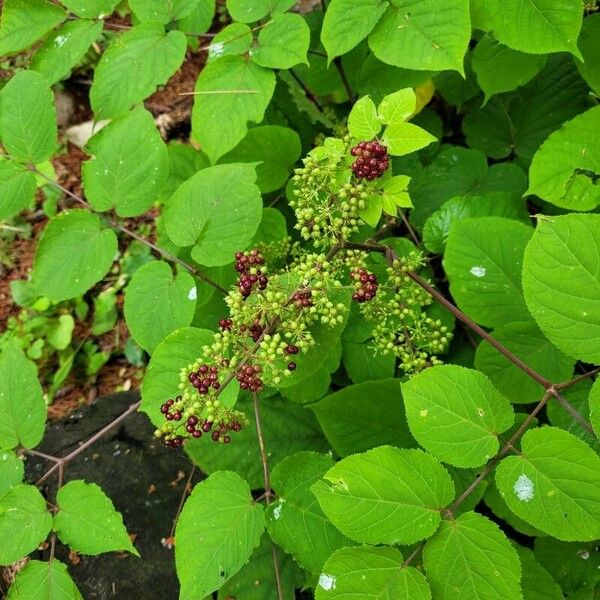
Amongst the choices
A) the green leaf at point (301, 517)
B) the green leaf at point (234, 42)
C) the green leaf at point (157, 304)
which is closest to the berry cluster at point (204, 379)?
the green leaf at point (157, 304)

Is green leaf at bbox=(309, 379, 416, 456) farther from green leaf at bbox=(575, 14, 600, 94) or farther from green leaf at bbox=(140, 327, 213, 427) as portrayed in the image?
green leaf at bbox=(575, 14, 600, 94)

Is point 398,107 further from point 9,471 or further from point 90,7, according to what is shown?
point 9,471

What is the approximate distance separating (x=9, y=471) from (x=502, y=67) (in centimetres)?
254

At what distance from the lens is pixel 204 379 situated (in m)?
1.61

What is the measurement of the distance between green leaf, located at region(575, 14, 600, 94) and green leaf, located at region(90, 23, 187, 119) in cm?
159

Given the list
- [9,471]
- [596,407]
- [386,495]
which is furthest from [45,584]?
[596,407]

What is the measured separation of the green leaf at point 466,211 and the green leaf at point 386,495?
1228mm

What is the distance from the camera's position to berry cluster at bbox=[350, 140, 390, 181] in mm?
1580

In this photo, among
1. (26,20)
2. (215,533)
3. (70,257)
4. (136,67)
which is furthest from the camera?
(26,20)

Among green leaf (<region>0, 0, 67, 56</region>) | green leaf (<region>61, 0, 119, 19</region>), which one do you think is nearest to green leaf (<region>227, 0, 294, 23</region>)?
green leaf (<region>61, 0, 119, 19</region>)

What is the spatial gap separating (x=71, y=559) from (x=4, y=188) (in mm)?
1697

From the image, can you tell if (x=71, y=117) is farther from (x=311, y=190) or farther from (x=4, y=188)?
(x=311, y=190)

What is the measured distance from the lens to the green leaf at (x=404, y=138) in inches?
64.1

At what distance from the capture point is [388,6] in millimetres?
1966
